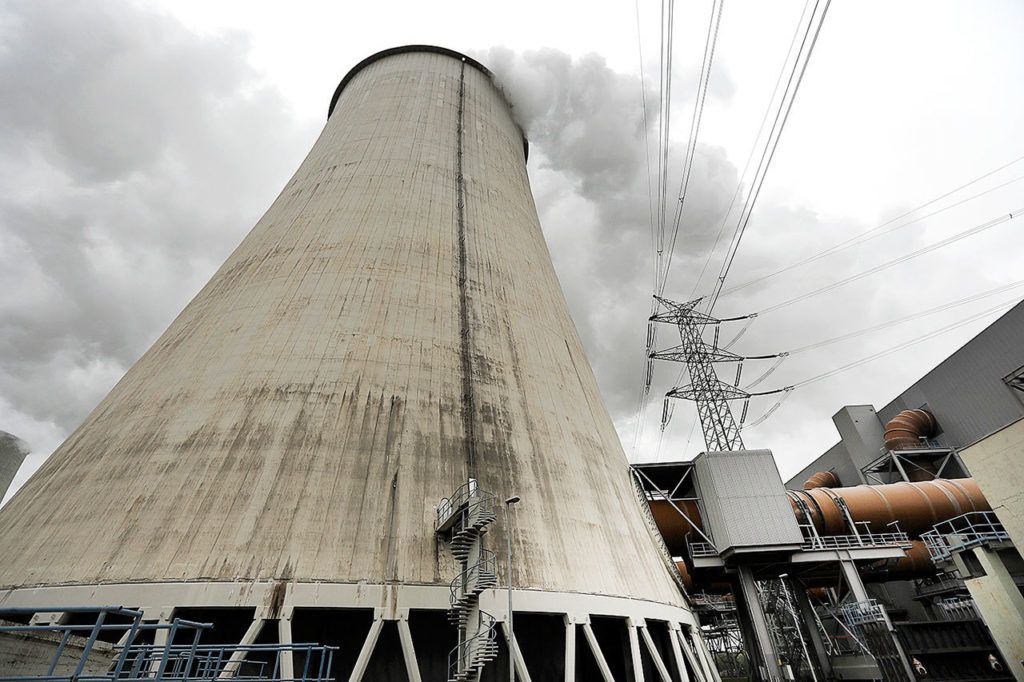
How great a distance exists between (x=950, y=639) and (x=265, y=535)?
20.8 meters

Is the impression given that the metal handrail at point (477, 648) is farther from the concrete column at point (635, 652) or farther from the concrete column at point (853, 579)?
the concrete column at point (853, 579)

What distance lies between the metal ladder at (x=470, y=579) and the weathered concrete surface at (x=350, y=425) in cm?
33

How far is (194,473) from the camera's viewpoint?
A: 7.29 meters

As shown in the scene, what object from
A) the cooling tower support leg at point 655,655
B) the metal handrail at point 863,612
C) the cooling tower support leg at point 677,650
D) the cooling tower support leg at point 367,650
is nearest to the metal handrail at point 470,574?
the cooling tower support leg at point 367,650

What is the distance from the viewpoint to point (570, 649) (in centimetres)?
696

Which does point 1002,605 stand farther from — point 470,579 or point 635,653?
point 470,579

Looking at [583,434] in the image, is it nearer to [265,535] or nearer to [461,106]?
[265,535]

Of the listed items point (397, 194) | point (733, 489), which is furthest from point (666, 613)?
point (397, 194)

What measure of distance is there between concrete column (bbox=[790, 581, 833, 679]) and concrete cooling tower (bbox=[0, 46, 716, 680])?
23.0 feet

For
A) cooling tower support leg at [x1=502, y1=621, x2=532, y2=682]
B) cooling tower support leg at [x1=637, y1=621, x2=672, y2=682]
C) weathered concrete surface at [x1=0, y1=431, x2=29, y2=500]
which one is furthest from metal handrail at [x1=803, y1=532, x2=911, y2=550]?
weathered concrete surface at [x1=0, y1=431, x2=29, y2=500]

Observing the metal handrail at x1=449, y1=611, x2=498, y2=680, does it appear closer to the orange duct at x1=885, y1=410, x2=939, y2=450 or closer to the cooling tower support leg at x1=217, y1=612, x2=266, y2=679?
the cooling tower support leg at x1=217, y1=612, x2=266, y2=679

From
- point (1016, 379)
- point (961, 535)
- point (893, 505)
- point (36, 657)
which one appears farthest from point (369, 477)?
point (893, 505)

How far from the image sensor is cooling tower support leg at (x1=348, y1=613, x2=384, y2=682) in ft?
19.9

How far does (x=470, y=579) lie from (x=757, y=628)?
10.3 meters
